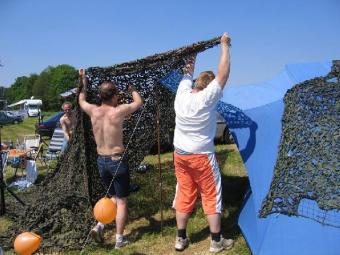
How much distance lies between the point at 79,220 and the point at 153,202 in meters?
1.47

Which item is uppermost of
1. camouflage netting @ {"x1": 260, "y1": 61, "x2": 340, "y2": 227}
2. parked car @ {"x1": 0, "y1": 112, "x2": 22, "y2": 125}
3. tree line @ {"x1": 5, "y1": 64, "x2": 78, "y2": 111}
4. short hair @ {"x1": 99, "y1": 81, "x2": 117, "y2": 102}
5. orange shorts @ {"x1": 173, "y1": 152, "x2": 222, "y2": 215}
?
tree line @ {"x1": 5, "y1": 64, "x2": 78, "y2": 111}

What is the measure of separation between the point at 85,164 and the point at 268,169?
7.36ft

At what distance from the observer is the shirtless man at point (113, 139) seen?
14.7 ft

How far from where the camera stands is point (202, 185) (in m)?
4.27

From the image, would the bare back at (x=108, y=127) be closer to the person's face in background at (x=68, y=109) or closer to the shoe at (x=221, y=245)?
the shoe at (x=221, y=245)

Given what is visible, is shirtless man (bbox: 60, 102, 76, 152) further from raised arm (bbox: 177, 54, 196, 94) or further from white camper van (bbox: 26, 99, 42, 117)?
white camper van (bbox: 26, 99, 42, 117)

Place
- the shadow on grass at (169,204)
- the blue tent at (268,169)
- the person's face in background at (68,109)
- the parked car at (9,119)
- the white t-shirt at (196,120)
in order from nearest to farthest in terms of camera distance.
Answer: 1. the blue tent at (268,169)
2. the white t-shirt at (196,120)
3. the shadow on grass at (169,204)
4. the person's face in background at (68,109)
5. the parked car at (9,119)

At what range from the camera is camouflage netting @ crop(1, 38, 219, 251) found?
484cm

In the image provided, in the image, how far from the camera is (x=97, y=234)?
4723 millimetres

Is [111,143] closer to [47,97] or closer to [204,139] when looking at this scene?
[204,139]

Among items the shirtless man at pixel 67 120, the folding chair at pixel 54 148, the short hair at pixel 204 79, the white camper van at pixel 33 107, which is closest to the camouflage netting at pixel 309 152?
the short hair at pixel 204 79

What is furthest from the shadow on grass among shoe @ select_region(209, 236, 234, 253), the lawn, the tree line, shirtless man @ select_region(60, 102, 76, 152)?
the tree line

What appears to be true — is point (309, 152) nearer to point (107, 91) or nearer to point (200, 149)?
Result: point (200, 149)

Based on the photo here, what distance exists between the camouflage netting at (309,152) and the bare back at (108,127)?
1904mm
